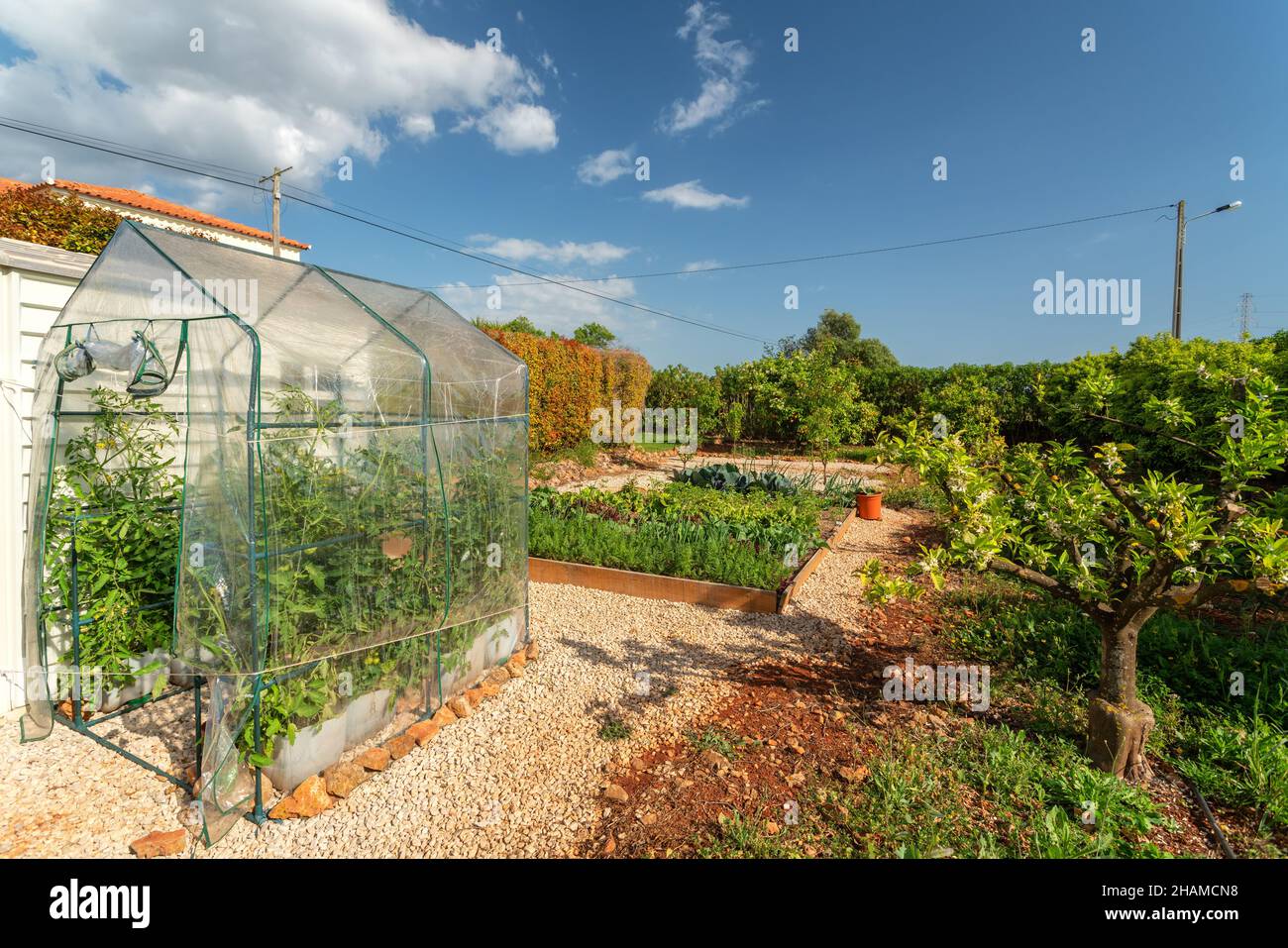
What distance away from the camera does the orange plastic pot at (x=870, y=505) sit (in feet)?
31.0

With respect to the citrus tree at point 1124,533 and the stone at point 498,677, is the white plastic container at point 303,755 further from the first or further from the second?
the citrus tree at point 1124,533

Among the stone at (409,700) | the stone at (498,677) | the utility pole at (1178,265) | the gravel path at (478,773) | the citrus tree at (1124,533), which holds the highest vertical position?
the utility pole at (1178,265)

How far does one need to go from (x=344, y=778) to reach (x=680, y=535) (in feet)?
13.8

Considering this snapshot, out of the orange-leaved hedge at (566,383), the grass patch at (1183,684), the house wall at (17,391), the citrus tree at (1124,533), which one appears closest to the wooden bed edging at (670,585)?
the grass patch at (1183,684)

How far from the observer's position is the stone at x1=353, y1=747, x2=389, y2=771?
10.3ft

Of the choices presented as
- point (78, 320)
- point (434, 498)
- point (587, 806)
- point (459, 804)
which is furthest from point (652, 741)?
point (78, 320)

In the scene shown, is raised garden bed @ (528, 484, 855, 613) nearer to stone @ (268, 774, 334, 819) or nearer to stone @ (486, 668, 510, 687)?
stone @ (486, 668, 510, 687)

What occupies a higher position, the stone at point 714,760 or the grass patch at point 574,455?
the grass patch at point 574,455

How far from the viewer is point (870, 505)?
372 inches

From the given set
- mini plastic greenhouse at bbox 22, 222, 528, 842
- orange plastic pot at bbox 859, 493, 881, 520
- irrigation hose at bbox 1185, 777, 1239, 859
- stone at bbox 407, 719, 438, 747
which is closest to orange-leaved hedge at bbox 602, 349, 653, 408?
orange plastic pot at bbox 859, 493, 881, 520

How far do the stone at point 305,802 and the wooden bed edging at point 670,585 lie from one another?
356cm

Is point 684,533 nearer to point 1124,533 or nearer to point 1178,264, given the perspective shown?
point 1124,533

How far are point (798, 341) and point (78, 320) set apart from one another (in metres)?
37.0

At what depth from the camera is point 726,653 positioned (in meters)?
4.69
